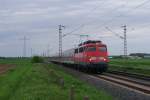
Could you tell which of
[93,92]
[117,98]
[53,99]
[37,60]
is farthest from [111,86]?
[37,60]

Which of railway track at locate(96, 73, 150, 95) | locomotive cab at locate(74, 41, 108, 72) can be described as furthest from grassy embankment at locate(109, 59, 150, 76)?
railway track at locate(96, 73, 150, 95)

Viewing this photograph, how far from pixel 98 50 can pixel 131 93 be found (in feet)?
75.7

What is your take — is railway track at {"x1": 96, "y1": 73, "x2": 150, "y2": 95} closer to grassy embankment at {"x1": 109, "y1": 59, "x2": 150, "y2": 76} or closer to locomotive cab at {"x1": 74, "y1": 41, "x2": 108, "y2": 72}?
locomotive cab at {"x1": 74, "y1": 41, "x2": 108, "y2": 72}

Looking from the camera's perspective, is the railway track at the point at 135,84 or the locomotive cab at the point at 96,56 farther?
the locomotive cab at the point at 96,56

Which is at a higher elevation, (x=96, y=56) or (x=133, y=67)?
(x=96, y=56)

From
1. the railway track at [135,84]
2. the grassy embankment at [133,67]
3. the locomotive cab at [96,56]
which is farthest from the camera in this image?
the grassy embankment at [133,67]

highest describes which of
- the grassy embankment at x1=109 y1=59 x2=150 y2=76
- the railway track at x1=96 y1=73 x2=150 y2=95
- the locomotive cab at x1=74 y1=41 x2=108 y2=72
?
the locomotive cab at x1=74 y1=41 x2=108 y2=72

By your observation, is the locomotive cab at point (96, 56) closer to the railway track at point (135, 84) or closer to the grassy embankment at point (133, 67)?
the grassy embankment at point (133, 67)

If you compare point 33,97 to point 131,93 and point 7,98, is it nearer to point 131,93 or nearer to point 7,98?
point 7,98

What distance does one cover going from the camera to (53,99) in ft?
60.8

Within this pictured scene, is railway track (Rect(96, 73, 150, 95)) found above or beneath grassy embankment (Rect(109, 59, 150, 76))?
beneath

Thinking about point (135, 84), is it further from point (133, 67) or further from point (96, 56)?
point (133, 67)

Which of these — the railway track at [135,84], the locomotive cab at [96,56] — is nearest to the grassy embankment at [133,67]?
the locomotive cab at [96,56]

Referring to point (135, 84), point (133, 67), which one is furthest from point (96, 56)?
point (133, 67)
